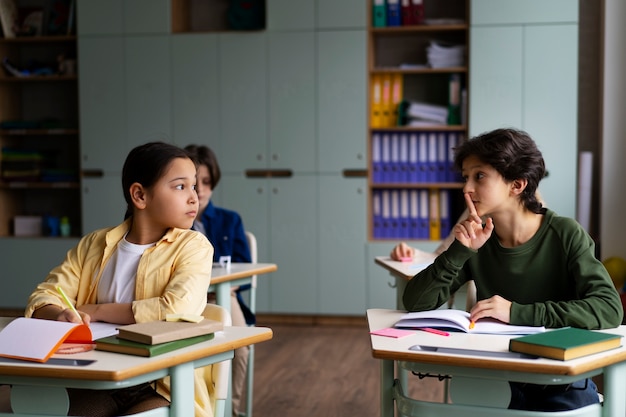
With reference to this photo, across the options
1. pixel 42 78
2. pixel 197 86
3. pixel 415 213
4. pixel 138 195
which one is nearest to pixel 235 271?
pixel 138 195

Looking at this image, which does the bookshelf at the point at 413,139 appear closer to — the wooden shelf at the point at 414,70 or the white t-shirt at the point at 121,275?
the wooden shelf at the point at 414,70

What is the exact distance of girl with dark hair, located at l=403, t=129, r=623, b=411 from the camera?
2152mm

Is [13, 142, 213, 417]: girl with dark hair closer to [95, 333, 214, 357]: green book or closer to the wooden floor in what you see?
[95, 333, 214, 357]: green book

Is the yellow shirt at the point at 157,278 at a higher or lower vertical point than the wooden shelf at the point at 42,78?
lower

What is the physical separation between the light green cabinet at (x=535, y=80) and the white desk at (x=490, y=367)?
3.65m

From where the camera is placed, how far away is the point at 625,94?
535 cm

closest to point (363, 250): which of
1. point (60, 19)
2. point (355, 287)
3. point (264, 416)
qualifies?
point (355, 287)

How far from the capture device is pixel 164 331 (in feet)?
5.64

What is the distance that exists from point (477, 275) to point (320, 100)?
354cm

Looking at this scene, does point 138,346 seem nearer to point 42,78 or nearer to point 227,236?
point 227,236

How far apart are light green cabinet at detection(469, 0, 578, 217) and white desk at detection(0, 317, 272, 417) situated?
3.96 meters

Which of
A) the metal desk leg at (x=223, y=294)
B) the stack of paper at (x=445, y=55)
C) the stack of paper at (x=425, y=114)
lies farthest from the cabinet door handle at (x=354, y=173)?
the metal desk leg at (x=223, y=294)

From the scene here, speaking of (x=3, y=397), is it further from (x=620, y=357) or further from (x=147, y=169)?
(x=620, y=357)

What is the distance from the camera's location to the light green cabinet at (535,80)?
17.7 ft
